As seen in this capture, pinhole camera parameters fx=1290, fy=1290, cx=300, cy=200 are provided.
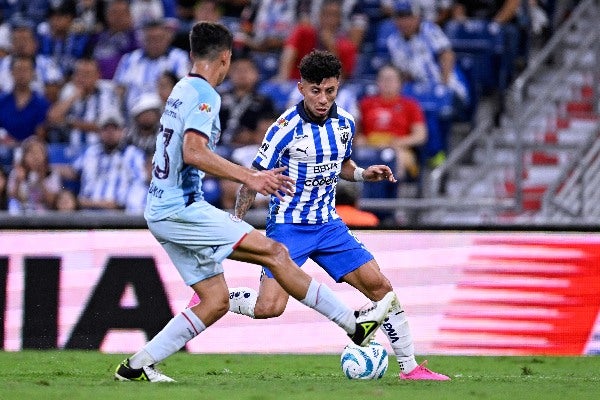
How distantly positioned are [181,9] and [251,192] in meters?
9.41

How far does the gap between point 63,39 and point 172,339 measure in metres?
9.91

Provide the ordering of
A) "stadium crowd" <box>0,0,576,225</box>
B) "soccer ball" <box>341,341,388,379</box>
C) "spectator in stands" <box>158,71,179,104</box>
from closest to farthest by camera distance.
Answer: "soccer ball" <box>341,341,388,379</box>
"stadium crowd" <box>0,0,576,225</box>
"spectator in stands" <box>158,71,179,104</box>

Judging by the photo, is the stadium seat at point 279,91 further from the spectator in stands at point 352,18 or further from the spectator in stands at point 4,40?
the spectator in stands at point 4,40

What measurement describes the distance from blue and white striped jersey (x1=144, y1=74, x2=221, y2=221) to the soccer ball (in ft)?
5.01

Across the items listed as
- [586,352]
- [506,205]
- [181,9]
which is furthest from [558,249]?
[181,9]

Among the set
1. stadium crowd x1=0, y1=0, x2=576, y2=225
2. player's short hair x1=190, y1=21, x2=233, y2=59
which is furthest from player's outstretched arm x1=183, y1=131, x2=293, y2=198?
stadium crowd x1=0, y1=0, x2=576, y2=225

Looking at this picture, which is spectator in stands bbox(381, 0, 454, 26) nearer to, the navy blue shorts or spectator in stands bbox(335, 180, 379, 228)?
spectator in stands bbox(335, 180, 379, 228)

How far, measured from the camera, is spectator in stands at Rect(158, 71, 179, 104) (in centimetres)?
1492

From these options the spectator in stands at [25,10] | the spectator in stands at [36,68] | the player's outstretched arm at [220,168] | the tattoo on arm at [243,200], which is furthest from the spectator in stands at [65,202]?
the player's outstretched arm at [220,168]

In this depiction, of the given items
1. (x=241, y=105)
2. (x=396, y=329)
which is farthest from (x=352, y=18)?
(x=396, y=329)

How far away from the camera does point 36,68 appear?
54.2ft

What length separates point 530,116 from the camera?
1551 cm

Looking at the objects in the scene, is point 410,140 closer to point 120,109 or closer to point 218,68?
point 120,109

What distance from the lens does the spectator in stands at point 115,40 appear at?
16531 mm
